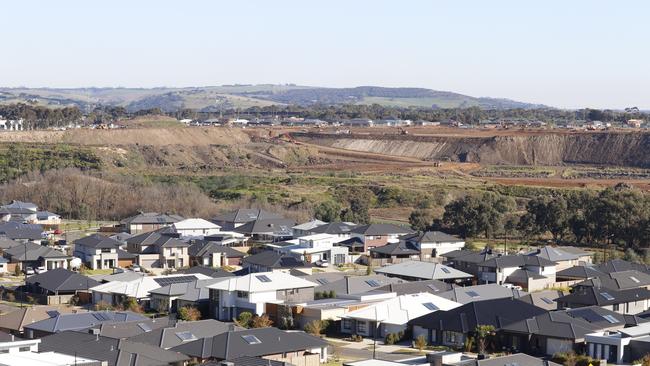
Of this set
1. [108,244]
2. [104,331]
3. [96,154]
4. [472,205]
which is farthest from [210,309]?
[96,154]

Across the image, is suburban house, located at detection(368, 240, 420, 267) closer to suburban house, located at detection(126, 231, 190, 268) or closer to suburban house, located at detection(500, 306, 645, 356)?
suburban house, located at detection(126, 231, 190, 268)

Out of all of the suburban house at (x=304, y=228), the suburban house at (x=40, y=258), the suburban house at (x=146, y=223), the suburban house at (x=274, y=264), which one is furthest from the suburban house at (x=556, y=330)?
the suburban house at (x=146, y=223)

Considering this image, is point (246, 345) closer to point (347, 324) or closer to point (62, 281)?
point (347, 324)

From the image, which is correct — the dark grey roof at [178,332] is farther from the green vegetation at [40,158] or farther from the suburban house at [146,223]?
the green vegetation at [40,158]

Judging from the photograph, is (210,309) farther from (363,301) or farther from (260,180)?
(260,180)

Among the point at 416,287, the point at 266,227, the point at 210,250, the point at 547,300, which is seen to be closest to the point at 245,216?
the point at 266,227

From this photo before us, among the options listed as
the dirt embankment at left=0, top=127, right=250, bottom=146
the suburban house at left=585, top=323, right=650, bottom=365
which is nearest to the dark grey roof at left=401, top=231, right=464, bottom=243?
the suburban house at left=585, top=323, right=650, bottom=365
